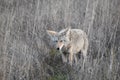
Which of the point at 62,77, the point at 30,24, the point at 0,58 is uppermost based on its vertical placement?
the point at 30,24

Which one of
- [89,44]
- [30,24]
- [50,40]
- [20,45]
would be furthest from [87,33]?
[20,45]

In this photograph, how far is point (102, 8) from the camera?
708 centimetres

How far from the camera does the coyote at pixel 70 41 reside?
5.74 m

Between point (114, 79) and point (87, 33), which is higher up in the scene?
point (87, 33)

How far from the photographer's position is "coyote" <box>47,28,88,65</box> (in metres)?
5.74

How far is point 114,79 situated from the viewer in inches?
172

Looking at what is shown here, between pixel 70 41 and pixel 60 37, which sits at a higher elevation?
pixel 60 37

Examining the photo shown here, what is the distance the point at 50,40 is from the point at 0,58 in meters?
1.67

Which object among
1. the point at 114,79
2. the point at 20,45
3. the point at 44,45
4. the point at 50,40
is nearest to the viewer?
the point at 114,79

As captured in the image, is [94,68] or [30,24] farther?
[30,24]

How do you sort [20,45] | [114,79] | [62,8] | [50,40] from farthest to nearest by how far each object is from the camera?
[62,8], [50,40], [20,45], [114,79]

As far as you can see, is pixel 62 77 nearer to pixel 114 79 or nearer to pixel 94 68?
pixel 94 68

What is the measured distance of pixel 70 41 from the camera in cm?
605

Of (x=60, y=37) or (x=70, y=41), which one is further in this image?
(x=70, y=41)
